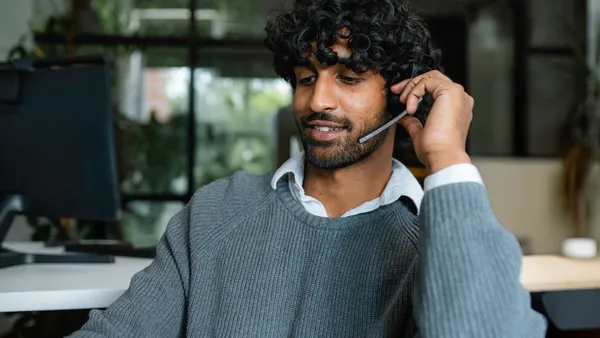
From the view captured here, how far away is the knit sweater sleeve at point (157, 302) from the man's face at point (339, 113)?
12.1 inches

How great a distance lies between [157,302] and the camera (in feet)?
4.44

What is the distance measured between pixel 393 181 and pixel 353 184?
8 centimetres

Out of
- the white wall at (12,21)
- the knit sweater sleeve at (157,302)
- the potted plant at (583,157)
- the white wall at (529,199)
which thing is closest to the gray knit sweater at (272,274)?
the knit sweater sleeve at (157,302)

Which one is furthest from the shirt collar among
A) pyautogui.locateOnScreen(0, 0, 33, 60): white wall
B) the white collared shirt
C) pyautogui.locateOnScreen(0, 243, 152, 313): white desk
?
pyautogui.locateOnScreen(0, 0, 33, 60): white wall

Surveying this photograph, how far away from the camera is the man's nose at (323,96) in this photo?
1357mm

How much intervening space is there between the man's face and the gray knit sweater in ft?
0.39

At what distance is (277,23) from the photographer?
153 cm

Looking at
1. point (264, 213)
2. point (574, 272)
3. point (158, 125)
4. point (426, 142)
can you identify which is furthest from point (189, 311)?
point (158, 125)

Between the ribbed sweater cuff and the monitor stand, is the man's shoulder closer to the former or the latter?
the ribbed sweater cuff

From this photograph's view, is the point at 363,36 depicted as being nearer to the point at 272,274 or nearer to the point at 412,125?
the point at 412,125

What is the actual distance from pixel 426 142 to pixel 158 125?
3.59 meters

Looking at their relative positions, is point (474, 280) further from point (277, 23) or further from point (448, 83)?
point (277, 23)

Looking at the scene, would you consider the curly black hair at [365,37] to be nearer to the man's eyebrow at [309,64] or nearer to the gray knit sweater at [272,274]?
the man's eyebrow at [309,64]

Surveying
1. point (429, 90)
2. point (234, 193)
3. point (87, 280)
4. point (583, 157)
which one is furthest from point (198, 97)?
point (429, 90)
